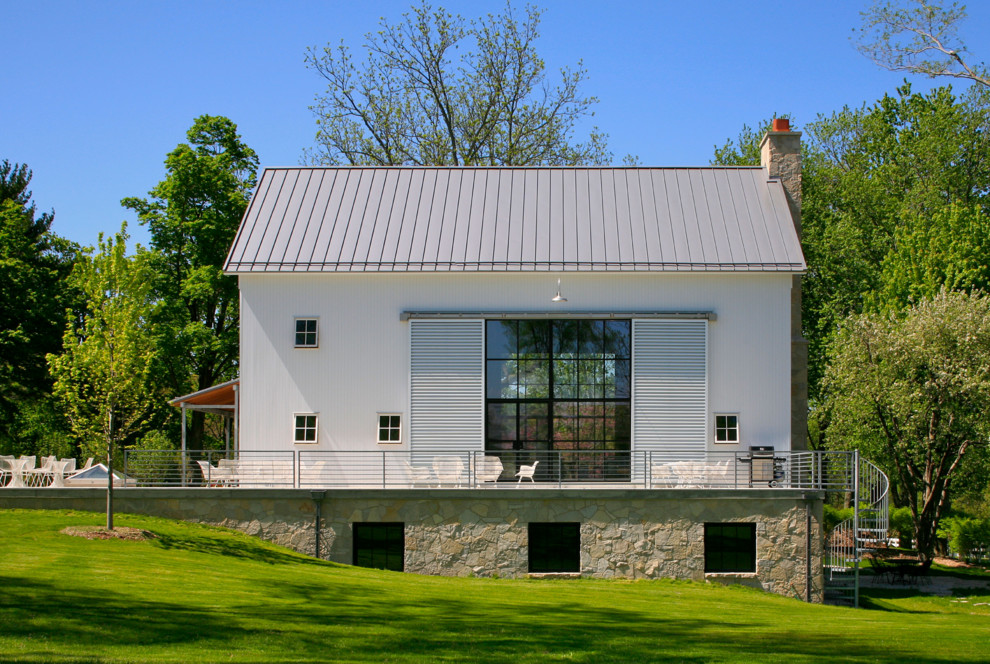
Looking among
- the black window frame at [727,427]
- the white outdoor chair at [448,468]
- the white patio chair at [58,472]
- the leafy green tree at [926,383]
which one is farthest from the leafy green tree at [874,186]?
the white patio chair at [58,472]

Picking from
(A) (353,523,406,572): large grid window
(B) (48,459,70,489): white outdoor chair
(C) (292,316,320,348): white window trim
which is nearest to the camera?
(A) (353,523,406,572): large grid window

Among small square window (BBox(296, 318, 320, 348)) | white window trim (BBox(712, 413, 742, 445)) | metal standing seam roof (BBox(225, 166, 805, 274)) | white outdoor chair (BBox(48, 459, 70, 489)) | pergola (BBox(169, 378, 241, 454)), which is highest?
metal standing seam roof (BBox(225, 166, 805, 274))

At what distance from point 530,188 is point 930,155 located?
23.5 meters

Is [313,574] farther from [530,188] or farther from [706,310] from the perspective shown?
[530,188]

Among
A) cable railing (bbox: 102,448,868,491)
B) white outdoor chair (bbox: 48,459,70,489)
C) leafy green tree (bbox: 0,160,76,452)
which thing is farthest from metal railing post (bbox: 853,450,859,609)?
leafy green tree (bbox: 0,160,76,452)

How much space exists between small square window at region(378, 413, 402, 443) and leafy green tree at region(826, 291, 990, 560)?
14.1 metres

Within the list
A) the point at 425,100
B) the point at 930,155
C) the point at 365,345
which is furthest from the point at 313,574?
the point at 930,155

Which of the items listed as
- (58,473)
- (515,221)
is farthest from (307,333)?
(58,473)

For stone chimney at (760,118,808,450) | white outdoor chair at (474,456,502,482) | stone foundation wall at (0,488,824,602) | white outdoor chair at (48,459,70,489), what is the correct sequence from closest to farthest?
stone foundation wall at (0,488,824,602) < white outdoor chair at (48,459,70,489) < white outdoor chair at (474,456,502,482) < stone chimney at (760,118,808,450)

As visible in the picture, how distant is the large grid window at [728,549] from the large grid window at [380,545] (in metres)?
6.06

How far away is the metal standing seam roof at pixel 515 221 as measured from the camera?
23156mm

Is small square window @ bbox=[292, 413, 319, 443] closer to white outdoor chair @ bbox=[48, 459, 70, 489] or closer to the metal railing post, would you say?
white outdoor chair @ bbox=[48, 459, 70, 489]

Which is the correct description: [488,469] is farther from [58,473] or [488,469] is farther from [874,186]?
[874,186]

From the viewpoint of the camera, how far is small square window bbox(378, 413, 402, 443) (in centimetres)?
2264
